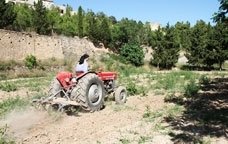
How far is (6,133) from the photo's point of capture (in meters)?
8.76

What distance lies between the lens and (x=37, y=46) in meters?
40.3

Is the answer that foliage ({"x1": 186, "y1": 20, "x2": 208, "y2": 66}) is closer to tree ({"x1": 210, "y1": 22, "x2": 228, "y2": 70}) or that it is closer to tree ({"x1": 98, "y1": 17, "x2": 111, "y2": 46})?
tree ({"x1": 210, "y1": 22, "x2": 228, "y2": 70})

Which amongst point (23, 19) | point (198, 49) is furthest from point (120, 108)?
point (23, 19)

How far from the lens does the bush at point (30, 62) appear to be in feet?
114

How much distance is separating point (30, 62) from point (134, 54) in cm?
2009

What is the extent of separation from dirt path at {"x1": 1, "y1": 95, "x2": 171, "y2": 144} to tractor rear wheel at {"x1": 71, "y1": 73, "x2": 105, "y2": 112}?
9.1 inches

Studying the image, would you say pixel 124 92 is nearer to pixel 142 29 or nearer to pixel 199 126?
pixel 199 126

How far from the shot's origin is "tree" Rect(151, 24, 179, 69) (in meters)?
50.6

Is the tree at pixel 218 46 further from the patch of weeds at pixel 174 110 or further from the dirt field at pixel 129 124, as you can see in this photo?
the patch of weeds at pixel 174 110

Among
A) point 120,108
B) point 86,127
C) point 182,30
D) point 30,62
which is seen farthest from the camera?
point 182,30

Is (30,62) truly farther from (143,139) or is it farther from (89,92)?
(143,139)

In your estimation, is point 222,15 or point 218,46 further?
point 218,46

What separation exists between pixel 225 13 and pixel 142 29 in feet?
188

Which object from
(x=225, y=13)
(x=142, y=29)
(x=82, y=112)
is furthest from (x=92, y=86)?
(x=142, y=29)
